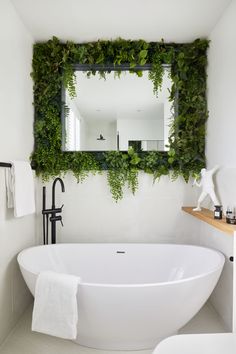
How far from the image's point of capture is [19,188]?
7.00 feet

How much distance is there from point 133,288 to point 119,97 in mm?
1907

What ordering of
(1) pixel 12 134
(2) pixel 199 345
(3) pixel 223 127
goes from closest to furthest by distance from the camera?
(2) pixel 199 345 < (1) pixel 12 134 < (3) pixel 223 127

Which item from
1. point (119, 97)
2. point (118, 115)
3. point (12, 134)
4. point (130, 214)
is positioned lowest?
point (130, 214)

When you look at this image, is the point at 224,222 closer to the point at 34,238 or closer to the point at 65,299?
the point at 65,299

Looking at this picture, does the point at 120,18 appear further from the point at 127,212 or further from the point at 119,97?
the point at 127,212

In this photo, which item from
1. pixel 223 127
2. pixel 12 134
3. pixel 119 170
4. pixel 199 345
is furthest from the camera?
pixel 119 170

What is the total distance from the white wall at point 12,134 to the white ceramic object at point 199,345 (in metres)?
1.29

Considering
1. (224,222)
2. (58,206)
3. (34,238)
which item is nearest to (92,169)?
(58,206)

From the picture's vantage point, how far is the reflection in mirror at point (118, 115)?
2803 millimetres

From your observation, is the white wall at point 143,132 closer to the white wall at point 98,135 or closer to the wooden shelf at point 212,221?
the white wall at point 98,135

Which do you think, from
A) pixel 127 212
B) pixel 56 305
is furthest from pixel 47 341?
pixel 127 212

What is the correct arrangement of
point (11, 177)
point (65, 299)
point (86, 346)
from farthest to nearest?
1. point (11, 177)
2. point (86, 346)
3. point (65, 299)

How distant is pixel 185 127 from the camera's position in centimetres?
277

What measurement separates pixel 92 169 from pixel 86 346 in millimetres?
1492
